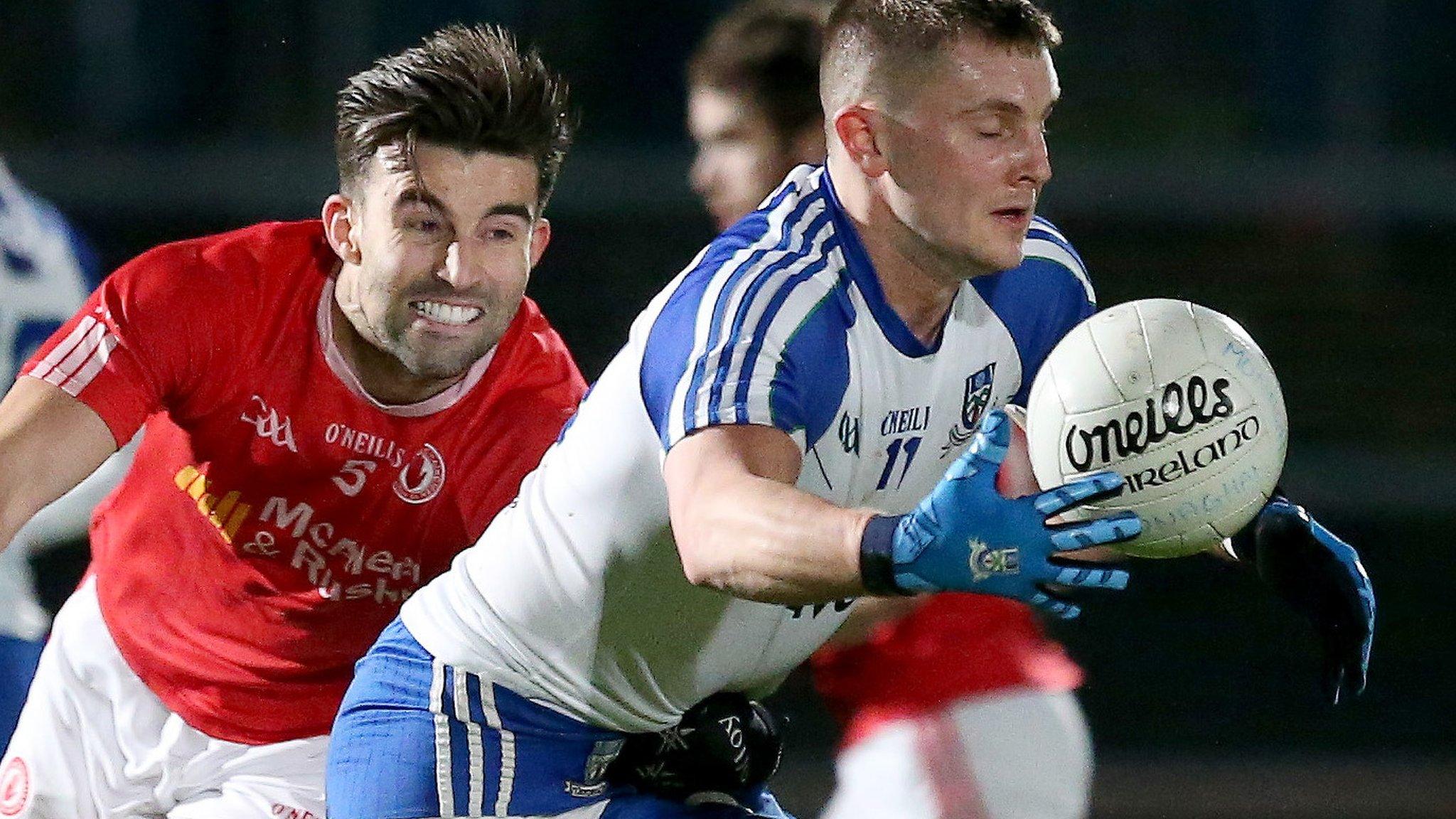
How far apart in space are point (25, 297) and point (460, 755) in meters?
1.84

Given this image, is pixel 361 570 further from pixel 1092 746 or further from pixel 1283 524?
pixel 1092 746

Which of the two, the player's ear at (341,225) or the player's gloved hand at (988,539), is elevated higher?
the player's ear at (341,225)

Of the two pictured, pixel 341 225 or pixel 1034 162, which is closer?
pixel 1034 162

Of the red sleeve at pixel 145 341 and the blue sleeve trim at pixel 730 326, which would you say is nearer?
the blue sleeve trim at pixel 730 326

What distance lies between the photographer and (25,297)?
3623mm

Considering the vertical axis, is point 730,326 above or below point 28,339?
above

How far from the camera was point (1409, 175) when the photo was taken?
4.80 m

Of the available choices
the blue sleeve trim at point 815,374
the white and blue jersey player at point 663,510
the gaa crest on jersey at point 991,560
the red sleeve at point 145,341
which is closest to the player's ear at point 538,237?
the red sleeve at point 145,341

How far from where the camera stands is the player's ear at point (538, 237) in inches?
103

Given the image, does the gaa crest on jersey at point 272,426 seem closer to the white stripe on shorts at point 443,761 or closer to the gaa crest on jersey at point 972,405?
the white stripe on shorts at point 443,761

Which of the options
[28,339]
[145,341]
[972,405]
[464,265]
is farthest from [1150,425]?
[28,339]

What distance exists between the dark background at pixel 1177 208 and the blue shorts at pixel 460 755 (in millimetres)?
2159

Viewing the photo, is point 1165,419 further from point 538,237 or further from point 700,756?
point 538,237

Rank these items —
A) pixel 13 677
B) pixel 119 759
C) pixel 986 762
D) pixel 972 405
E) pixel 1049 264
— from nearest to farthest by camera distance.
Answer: pixel 972 405
pixel 1049 264
pixel 119 759
pixel 986 762
pixel 13 677
